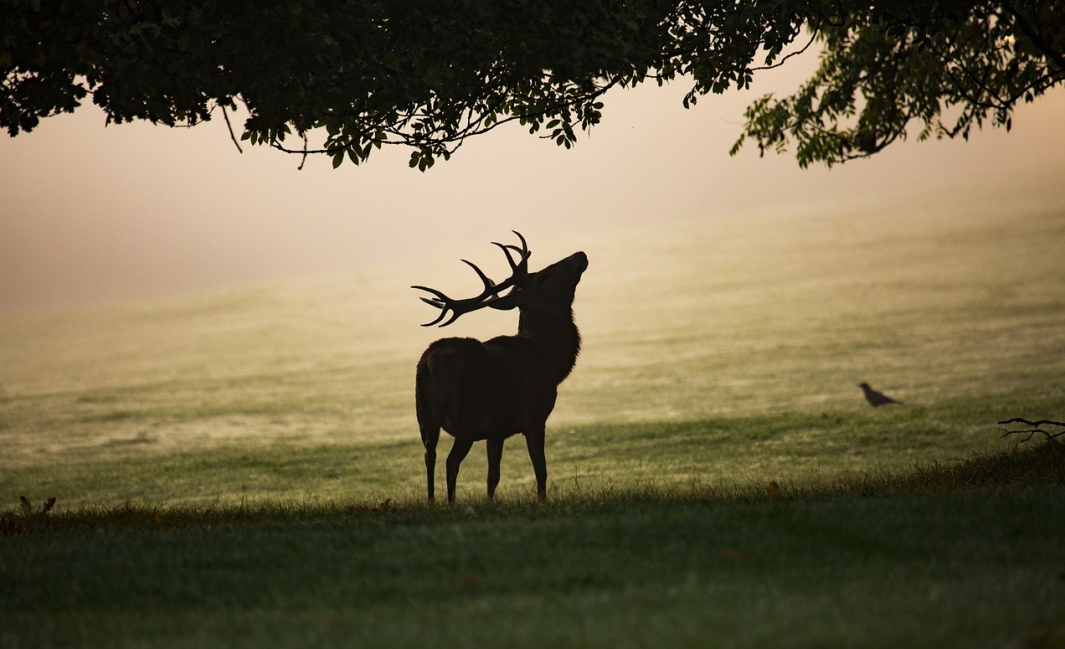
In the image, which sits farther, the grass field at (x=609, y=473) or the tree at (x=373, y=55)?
the tree at (x=373, y=55)

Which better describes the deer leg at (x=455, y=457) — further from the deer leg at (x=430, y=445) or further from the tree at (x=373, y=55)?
the tree at (x=373, y=55)

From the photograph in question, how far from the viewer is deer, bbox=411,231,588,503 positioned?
1202 cm

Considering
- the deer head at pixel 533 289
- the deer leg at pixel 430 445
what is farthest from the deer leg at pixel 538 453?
the deer head at pixel 533 289

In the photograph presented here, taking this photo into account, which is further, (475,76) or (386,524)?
(475,76)

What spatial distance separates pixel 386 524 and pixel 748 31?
25.7ft

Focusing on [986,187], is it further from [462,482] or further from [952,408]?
[462,482]

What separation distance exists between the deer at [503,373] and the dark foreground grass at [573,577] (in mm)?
956

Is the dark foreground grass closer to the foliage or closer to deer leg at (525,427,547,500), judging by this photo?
deer leg at (525,427,547,500)

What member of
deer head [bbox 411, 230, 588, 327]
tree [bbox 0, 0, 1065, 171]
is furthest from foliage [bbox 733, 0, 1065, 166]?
deer head [bbox 411, 230, 588, 327]

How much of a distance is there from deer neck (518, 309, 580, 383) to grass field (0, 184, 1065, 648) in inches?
63.3

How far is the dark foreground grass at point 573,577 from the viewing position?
6574 mm

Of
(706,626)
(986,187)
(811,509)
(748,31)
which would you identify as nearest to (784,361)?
(748,31)

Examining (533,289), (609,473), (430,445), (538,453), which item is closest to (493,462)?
(538,453)

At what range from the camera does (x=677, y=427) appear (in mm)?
24109
